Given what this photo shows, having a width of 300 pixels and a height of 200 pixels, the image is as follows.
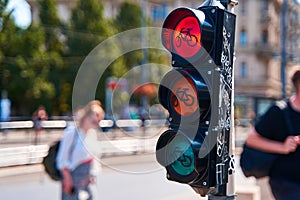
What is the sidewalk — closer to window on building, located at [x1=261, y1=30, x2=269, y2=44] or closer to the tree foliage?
the tree foliage

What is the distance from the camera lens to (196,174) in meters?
3.05

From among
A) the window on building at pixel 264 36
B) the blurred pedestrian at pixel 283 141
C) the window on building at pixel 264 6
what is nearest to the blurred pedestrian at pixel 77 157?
the blurred pedestrian at pixel 283 141

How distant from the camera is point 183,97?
309 centimetres

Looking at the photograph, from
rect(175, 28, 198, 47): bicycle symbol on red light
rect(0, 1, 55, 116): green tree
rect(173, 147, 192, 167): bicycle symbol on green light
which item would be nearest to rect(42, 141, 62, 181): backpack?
rect(173, 147, 192, 167): bicycle symbol on green light

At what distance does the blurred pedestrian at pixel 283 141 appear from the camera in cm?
366

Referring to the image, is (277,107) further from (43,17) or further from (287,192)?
(43,17)

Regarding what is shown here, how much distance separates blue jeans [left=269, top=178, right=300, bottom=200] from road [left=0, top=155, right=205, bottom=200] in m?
4.82

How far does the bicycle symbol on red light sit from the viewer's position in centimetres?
312

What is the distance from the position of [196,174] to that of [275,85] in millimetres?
62396

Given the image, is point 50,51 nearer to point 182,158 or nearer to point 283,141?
point 283,141

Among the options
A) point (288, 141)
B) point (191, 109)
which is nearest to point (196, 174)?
point (191, 109)

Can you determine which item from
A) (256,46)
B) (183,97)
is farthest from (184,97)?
(256,46)

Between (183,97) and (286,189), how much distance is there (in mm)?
1181

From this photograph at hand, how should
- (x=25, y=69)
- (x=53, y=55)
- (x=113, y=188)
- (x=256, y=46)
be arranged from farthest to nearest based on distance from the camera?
(x=256, y=46)
(x=53, y=55)
(x=25, y=69)
(x=113, y=188)
